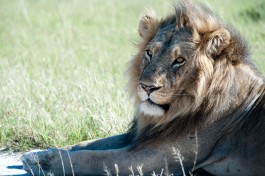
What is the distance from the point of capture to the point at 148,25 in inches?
229

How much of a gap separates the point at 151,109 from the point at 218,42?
740 millimetres

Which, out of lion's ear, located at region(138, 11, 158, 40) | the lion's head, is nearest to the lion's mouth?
the lion's head

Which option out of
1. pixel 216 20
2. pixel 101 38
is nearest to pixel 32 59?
pixel 101 38

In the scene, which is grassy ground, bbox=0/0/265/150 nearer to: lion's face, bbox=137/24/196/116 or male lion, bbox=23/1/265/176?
male lion, bbox=23/1/265/176

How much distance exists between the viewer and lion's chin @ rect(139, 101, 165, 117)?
521 cm

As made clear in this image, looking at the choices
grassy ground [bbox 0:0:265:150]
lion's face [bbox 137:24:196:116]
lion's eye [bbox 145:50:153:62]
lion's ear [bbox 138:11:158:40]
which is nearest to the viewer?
lion's face [bbox 137:24:196:116]

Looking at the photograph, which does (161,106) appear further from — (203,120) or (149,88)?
(203,120)

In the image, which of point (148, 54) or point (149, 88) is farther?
point (148, 54)

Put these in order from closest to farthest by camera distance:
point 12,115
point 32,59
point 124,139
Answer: point 124,139 < point 12,115 < point 32,59

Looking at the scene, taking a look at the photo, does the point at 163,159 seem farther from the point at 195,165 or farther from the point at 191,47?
the point at 191,47

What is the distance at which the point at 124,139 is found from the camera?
19.6ft

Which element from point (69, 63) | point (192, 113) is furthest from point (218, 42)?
point (69, 63)

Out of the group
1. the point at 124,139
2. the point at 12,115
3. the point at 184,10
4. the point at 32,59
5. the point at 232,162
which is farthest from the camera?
the point at 32,59

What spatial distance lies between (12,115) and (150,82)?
2.49 meters
